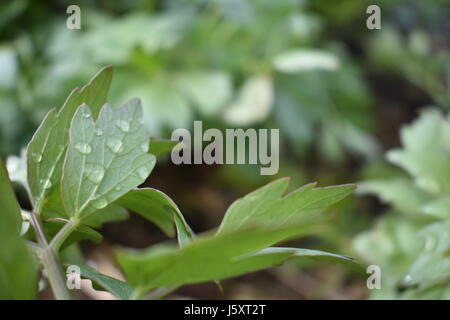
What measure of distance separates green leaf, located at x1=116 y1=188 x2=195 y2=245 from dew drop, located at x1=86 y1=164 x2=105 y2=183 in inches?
0.9

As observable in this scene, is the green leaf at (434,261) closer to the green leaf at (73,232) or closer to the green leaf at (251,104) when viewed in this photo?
the green leaf at (73,232)

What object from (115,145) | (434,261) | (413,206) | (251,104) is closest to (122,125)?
(115,145)

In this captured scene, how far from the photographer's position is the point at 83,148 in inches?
12.8

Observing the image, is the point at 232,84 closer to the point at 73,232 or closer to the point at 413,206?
the point at 413,206

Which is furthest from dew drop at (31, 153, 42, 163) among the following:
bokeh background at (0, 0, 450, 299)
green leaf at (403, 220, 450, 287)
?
bokeh background at (0, 0, 450, 299)

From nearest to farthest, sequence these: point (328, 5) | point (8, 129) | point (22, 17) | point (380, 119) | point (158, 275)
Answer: point (158, 275) < point (8, 129) < point (22, 17) < point (328, 5) < point (380, 119)

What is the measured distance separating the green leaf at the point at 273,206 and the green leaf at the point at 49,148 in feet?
0.37

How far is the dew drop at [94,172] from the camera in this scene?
0.32m

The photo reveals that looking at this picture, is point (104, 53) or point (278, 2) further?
point (278, 2)

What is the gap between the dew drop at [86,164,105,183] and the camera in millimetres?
323
